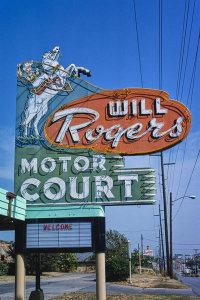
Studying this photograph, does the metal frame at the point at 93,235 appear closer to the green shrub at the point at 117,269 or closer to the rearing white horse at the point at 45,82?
the rearing white horse at the point at 45,82

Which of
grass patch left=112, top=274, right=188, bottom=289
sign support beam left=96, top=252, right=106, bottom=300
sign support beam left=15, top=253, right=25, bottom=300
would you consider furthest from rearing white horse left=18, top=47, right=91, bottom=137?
grass patch left=112, top=274, right=188, bottom=289

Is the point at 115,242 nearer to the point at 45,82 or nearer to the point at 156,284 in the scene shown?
the point at 156,284

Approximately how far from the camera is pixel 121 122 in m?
14.4

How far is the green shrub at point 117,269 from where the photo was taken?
33.4 meters

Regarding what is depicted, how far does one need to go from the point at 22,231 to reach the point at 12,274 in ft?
127

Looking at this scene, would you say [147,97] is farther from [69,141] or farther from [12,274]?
[12,274]

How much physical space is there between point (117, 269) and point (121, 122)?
22.4m

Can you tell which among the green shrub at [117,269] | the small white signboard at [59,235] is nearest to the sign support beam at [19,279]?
the small white signboard at [59,235]

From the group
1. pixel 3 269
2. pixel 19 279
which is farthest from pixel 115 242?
pixel 19 279

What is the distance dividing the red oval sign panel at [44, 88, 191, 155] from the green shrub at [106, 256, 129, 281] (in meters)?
21.6

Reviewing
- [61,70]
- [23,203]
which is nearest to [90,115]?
[61,70]

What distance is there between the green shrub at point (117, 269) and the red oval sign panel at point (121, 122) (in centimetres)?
2158

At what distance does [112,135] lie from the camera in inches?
563

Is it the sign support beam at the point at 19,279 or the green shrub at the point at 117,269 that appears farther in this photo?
the green shrub at the point at 117,269
